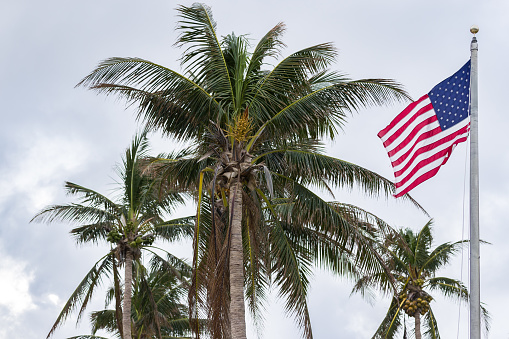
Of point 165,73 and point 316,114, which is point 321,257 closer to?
point 316,114

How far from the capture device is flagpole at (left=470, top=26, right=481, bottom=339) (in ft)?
36.6

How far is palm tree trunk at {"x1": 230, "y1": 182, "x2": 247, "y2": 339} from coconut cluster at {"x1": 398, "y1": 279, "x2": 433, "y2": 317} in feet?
48.4

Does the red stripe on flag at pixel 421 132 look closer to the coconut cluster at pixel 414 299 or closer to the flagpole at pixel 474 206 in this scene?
the flagpole at pixel 474 206

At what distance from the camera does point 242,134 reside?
16719 millimetres

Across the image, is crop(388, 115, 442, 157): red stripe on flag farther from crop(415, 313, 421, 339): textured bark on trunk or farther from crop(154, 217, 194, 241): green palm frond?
crop(415, 313, 421, 339): textured bark on trunk

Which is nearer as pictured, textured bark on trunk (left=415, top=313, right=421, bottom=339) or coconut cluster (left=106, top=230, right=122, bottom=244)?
coconut cluster (left=106, top=230, right=122, bottom=244)

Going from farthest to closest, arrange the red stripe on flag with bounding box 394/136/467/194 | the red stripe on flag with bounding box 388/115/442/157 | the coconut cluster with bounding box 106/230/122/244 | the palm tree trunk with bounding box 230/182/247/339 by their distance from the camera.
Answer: the coconut cluster with bounding box 106/230/122/244 < the palm tree trunk with bounding box 230/182/247/339 < the red stripe on flag with bounding box 388/115/442/157 < the red stripe on flag with bounding box 394/136/467/194

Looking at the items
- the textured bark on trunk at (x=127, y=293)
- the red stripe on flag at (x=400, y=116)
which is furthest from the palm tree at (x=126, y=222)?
the red stripe on flag at (x=400, y=116)

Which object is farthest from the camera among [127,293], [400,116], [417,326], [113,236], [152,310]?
[417,326]

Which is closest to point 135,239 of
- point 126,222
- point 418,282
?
point 126,222

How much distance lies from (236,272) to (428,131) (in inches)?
211

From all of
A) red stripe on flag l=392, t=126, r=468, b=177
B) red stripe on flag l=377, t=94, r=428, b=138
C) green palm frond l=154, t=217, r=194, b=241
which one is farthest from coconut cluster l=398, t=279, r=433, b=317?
red stripe on flag l=392, t=126, r=468, b=177

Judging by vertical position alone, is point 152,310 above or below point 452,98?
below

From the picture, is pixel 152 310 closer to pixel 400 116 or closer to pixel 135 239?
pixel 135 239
